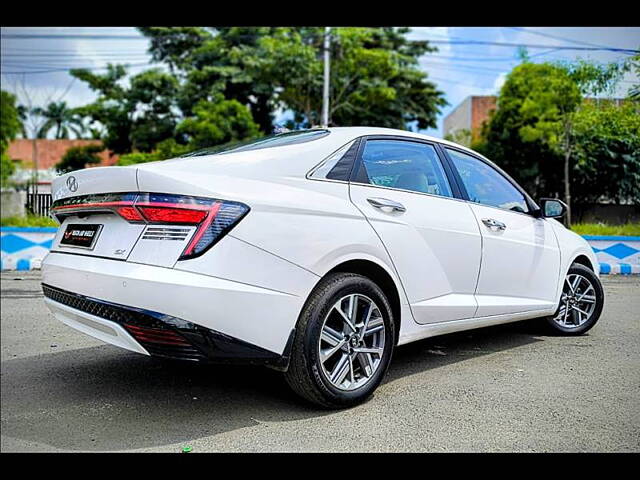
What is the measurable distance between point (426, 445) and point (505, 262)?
145 centimetres

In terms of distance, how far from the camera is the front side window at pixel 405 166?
2.88 metres

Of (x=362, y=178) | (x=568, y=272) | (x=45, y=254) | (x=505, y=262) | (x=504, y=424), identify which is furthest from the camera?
(x=568, y=272)

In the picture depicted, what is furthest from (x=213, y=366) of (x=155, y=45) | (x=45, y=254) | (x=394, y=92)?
(x=394, y=92)

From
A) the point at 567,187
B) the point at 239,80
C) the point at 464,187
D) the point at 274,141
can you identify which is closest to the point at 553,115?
the point at 567,187

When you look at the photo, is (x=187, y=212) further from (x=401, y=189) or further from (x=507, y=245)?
(x=507, y=245)

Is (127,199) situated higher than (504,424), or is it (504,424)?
(127,199)

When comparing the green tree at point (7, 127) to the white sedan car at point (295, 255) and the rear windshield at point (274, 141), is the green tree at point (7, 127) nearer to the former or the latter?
the white sedan car at point (295, 255)

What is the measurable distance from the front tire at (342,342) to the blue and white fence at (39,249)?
1.06 m

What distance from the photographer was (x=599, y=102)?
2936 mm

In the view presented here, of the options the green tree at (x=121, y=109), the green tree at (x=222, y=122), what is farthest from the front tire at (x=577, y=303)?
the green tree at (x=222, y=122)

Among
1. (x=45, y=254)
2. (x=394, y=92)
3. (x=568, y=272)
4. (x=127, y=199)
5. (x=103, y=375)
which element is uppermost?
(x=394, y=92)

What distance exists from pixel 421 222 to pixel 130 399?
162 centimetres

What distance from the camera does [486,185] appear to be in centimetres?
350
